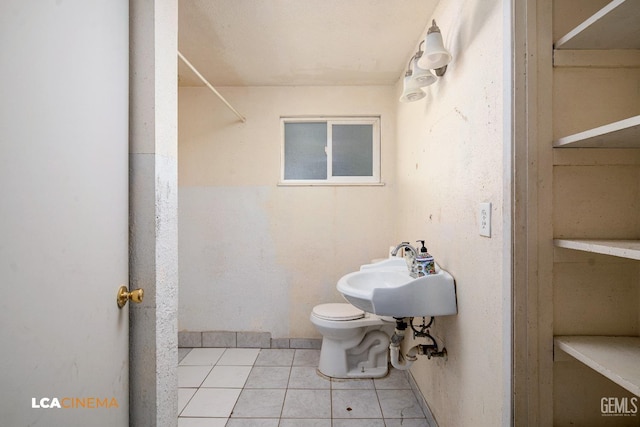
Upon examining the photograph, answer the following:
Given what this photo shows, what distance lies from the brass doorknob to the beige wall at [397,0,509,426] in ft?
3.74

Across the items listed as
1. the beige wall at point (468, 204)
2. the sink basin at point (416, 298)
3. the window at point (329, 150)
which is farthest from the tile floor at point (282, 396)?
the window at point (329, 150)

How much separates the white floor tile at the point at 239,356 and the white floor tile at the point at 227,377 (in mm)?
69

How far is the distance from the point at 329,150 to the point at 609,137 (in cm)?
199

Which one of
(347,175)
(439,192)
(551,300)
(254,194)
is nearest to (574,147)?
(551,300)

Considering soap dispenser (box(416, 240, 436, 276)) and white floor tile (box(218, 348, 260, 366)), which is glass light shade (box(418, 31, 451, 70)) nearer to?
soap dispenser (box(416, 240, 436, 276))

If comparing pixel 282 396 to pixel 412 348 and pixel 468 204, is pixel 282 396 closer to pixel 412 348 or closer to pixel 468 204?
pixel 412 348

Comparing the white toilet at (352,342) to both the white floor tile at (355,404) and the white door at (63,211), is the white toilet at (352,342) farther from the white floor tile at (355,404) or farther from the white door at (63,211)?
the white door at (63,211)

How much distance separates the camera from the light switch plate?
989 millimetres

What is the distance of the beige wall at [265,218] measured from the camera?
8.10ft

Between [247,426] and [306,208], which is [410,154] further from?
[247,426]

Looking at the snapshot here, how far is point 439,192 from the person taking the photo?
1483 millimetres

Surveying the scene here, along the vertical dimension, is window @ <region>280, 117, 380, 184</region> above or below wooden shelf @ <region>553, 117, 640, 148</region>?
above

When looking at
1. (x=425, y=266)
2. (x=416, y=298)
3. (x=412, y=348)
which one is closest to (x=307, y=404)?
(x=412, y=348)

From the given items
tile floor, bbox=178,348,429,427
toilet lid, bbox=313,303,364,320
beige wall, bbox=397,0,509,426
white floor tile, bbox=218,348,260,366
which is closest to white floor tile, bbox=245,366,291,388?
tile floor, bbox=178,348,429,427
